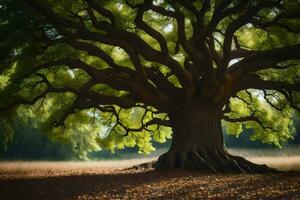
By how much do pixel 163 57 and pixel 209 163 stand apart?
4.89 metres

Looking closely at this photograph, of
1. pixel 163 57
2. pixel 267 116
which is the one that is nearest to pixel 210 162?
pixel 163 57

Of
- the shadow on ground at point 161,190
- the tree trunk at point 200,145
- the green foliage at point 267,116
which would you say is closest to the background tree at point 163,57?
the tree trunk at point 200,145

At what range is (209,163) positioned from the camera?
59.1 ft

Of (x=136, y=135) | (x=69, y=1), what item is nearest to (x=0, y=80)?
(x=69, y=1)

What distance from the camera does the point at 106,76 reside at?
59.8 feet

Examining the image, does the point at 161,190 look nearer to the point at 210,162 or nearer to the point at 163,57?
the point at 210,162

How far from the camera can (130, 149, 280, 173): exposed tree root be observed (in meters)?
17.8

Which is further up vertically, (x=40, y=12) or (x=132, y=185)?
(x=40, y=12)

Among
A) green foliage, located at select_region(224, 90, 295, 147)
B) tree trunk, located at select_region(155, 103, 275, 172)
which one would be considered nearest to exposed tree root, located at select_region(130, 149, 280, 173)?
tree trunk, located at select_region(155, 103, 275, 172)

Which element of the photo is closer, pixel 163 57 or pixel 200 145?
pixel 163 57

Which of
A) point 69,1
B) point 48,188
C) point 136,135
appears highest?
point 69,1

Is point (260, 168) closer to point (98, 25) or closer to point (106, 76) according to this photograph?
point (106, 76)

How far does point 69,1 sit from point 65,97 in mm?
7900

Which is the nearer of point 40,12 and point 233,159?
point 40,12
